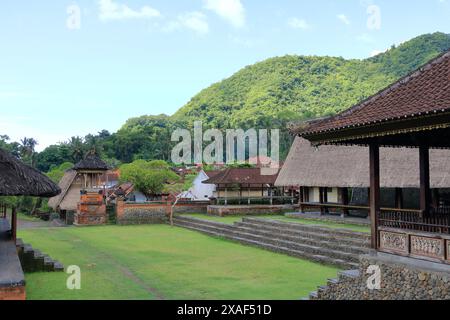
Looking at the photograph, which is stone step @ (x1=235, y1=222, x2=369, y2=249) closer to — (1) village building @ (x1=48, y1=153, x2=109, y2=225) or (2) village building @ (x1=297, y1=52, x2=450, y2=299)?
(2) village building @ (x1=297, y1=52, x2=450, y2=299)

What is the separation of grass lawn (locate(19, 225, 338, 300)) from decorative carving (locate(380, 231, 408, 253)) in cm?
223

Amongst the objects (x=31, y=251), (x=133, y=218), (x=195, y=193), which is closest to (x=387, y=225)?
(x=31, y=251)

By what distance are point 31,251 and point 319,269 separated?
7.13 metres

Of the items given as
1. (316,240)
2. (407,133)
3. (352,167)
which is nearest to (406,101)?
(407,133)

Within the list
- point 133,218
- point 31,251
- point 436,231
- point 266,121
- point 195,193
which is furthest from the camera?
point 266,121

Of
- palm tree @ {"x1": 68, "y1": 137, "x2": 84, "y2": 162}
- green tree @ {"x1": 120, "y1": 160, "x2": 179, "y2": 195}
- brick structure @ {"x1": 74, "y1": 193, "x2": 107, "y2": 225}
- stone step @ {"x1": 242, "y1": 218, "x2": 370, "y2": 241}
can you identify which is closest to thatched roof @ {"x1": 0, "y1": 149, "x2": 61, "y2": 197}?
stone step @ {"x1": 242, "y1": 218, "x2": 370, "y2": 241}

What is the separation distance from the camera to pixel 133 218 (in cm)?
2623

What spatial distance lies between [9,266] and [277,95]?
6142 cm

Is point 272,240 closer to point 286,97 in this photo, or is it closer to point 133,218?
point 133,218

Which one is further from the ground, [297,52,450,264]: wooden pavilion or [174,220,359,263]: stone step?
[297,52,450,264]: wooden pavilion

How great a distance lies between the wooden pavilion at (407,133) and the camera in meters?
6.83

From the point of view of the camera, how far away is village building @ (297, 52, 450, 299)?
6.75 meters

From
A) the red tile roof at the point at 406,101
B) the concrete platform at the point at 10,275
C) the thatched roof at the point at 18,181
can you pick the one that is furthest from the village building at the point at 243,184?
the red tile roof at the point at 406,101

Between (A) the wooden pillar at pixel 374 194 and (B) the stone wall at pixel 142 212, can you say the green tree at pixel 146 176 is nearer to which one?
(B) the stone wall at pixel 142 212
